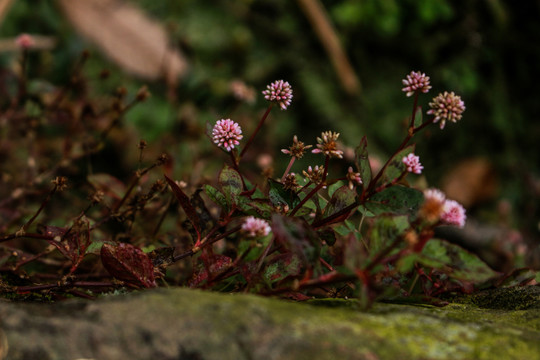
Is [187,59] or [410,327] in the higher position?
[187,59]

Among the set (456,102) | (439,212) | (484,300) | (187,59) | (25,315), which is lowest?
(25,315)

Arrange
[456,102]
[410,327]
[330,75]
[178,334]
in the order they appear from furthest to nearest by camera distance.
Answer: [330,75] < [456,102] < [410,327] < [178,334]

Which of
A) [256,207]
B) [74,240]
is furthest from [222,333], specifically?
[74,240]

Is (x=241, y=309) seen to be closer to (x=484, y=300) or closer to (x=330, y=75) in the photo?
(x=484, y=300)

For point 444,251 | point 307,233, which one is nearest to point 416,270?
point 444,251

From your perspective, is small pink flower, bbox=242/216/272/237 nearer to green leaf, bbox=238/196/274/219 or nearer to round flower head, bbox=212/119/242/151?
green leaf, bbox=238/196/274/219

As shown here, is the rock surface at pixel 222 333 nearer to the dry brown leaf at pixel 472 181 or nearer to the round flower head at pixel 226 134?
the round flower head at pixel 226 134
